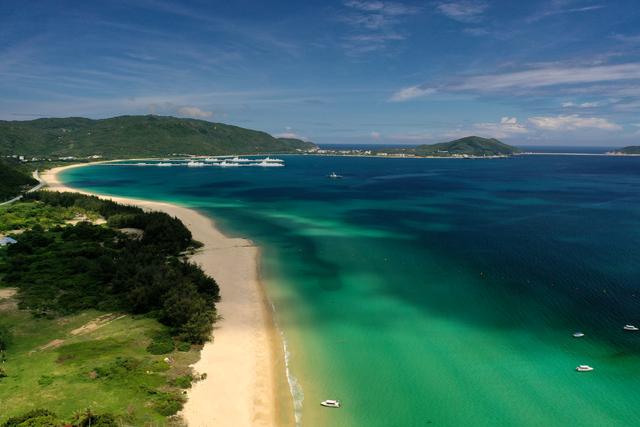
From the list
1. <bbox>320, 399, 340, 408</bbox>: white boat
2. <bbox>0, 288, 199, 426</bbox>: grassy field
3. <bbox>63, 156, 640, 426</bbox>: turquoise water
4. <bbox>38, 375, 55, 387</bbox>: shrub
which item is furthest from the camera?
<bbox>63, 156, 640, 426</bbox>: turquoise water

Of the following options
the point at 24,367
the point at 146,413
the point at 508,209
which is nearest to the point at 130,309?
the point at 24,367

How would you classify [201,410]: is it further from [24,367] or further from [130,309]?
[130,309]

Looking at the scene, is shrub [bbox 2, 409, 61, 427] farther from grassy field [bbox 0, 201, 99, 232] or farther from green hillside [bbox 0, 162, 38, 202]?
green hillside [bbox 0, 162, 38, 202]

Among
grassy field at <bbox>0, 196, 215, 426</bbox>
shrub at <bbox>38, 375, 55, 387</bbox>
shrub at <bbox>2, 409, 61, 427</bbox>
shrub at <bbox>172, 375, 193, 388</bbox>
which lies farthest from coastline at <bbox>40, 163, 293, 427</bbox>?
shrub at <bbox>38, 375, 55, 387</bbox>

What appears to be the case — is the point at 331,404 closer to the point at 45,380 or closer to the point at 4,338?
the point at 45,380

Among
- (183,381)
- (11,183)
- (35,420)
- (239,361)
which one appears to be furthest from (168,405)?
(11,183)

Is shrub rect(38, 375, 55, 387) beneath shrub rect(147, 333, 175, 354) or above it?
above
